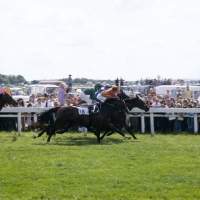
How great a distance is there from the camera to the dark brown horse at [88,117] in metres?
16.4

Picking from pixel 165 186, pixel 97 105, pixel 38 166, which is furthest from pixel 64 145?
pixel 165 186

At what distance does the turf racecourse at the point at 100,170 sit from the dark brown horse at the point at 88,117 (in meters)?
0.97

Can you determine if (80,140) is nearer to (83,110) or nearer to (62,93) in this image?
(83,110)

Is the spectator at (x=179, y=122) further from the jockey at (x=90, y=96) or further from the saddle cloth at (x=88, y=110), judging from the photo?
the saddle cloth at (x=88, y=110)

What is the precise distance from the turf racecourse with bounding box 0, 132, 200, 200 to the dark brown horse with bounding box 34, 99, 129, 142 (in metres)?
0.97

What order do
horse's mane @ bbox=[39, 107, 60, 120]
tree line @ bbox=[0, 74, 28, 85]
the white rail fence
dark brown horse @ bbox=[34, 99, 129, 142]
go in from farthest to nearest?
1. tree line @ bbox=[0, 74, 28, 85]
2. the white rail fence
3. horse's mane @ bbox=[39, 107, 60, 120]
4. dark brown horse @ bbox=[34, 99, 129, 142]

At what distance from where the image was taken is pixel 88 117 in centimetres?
1673

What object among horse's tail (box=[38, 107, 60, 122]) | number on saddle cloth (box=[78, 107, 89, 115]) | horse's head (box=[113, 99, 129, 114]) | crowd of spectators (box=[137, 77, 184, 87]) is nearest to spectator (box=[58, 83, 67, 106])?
horse's tail (box=[38, 107, 60, 122])

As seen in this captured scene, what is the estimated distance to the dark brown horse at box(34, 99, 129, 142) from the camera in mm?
16438

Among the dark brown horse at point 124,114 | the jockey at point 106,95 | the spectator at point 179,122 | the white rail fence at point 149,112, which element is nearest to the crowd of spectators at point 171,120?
the spectator at point 179,122

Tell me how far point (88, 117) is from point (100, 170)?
6.32 meters

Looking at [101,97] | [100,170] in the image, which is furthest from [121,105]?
[100,170]

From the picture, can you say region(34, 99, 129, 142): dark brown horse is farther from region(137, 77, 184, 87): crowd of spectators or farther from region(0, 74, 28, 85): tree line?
region(0, 74, 28, 85): tree line

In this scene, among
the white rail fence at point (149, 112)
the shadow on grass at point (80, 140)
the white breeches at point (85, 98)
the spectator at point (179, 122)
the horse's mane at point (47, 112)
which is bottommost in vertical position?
the shadow on grass at point (80, 140)
